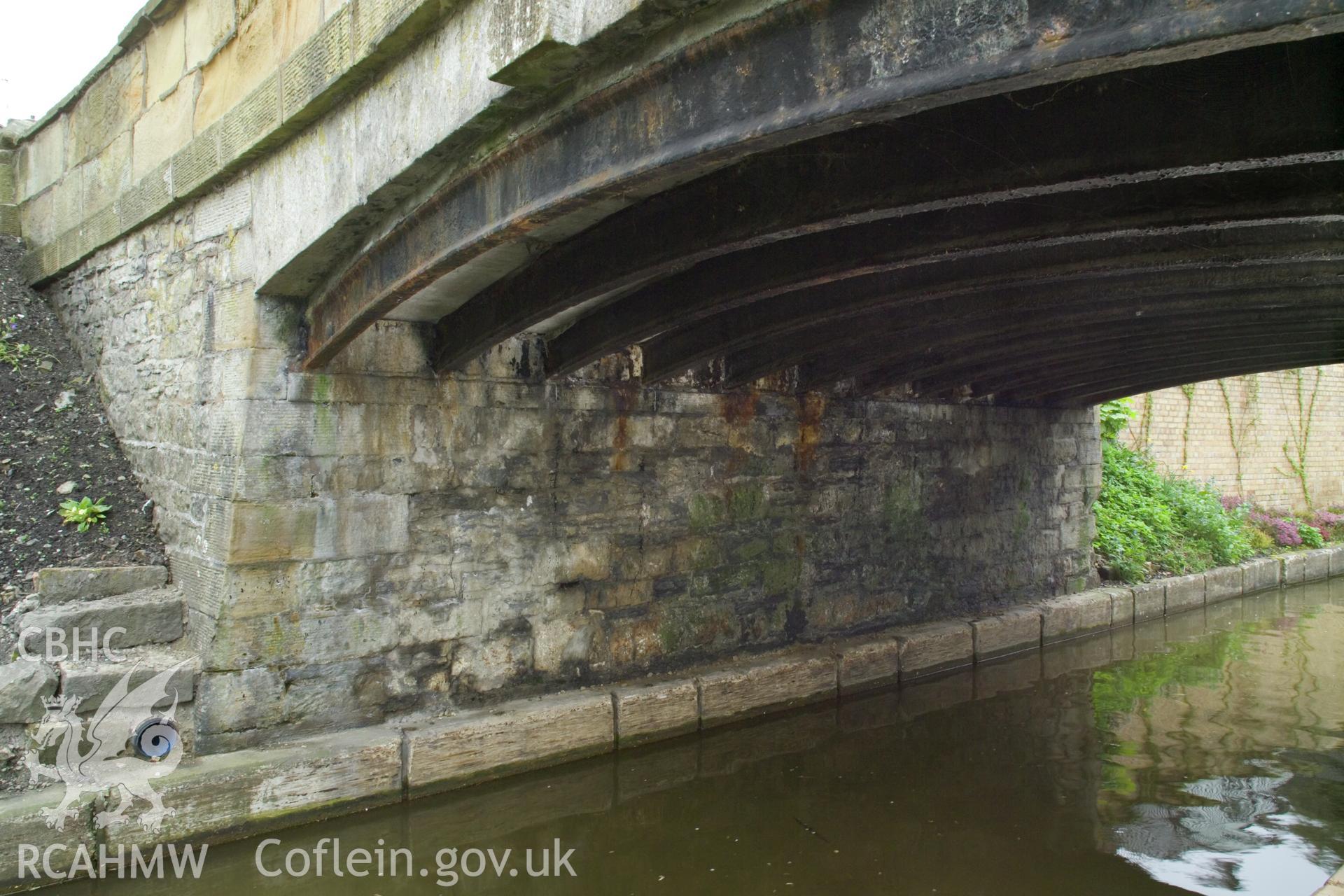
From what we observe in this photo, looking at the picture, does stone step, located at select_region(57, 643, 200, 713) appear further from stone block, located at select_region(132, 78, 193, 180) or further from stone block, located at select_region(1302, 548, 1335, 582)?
stone block, located at select_region(1302, 548, 1335, 582)

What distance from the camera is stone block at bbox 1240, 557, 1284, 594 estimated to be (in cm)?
1095

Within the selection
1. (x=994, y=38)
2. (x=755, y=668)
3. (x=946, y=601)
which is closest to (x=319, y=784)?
(x=755, y=668)

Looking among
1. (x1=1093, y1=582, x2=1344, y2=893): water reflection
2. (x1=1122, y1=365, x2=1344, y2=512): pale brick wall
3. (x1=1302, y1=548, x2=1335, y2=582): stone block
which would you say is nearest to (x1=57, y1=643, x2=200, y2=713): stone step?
(x1=1093, y1=582, x2=1344, y2=893): water reflection

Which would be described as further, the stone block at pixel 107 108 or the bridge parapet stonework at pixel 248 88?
the stone block at pixel 107 108

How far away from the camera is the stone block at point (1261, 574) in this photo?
10.9 meters

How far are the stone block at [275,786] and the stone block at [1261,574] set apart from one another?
10351mm

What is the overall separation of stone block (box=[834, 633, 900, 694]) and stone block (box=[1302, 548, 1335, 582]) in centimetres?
826

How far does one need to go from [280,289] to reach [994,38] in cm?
345

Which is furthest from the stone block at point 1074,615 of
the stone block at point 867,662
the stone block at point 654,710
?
the stone block at point 654,710

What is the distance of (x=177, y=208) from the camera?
502 centimetres

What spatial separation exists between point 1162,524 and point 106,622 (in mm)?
10529

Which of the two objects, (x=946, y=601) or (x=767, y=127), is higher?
(x=767, y=127)

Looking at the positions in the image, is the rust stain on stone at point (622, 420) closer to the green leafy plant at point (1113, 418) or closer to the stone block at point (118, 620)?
the stone block at point (118, 620)

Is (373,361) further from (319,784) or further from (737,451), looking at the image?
(737,451)
